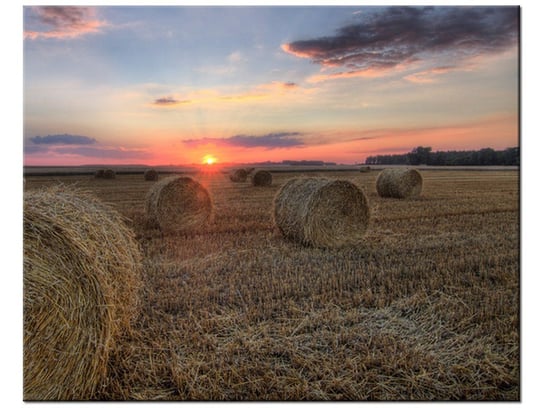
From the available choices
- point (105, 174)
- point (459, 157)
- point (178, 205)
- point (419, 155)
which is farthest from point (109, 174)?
point (459, 157)

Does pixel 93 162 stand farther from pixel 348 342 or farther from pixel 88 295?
pixel 348 342

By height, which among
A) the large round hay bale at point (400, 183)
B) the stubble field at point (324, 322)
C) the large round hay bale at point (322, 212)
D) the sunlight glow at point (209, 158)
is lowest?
the stubble field at point (324, 322)

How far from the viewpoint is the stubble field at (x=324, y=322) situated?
8.86 ft

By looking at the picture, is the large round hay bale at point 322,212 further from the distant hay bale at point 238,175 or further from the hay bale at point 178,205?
the distant hay bale at point 238,175

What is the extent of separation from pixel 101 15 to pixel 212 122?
1534 millimetres

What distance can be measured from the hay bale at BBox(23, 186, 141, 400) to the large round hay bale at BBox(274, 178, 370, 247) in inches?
153

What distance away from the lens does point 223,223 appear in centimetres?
816

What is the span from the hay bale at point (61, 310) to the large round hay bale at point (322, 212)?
388cm

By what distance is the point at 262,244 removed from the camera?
6.30 metres

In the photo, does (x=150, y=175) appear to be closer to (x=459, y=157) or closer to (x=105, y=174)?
(x=105, y=174)

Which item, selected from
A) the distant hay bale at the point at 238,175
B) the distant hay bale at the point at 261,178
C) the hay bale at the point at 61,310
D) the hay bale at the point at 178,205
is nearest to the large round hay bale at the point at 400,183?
the distant hay bale at the point at 261,178

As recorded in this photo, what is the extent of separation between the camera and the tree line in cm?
425
